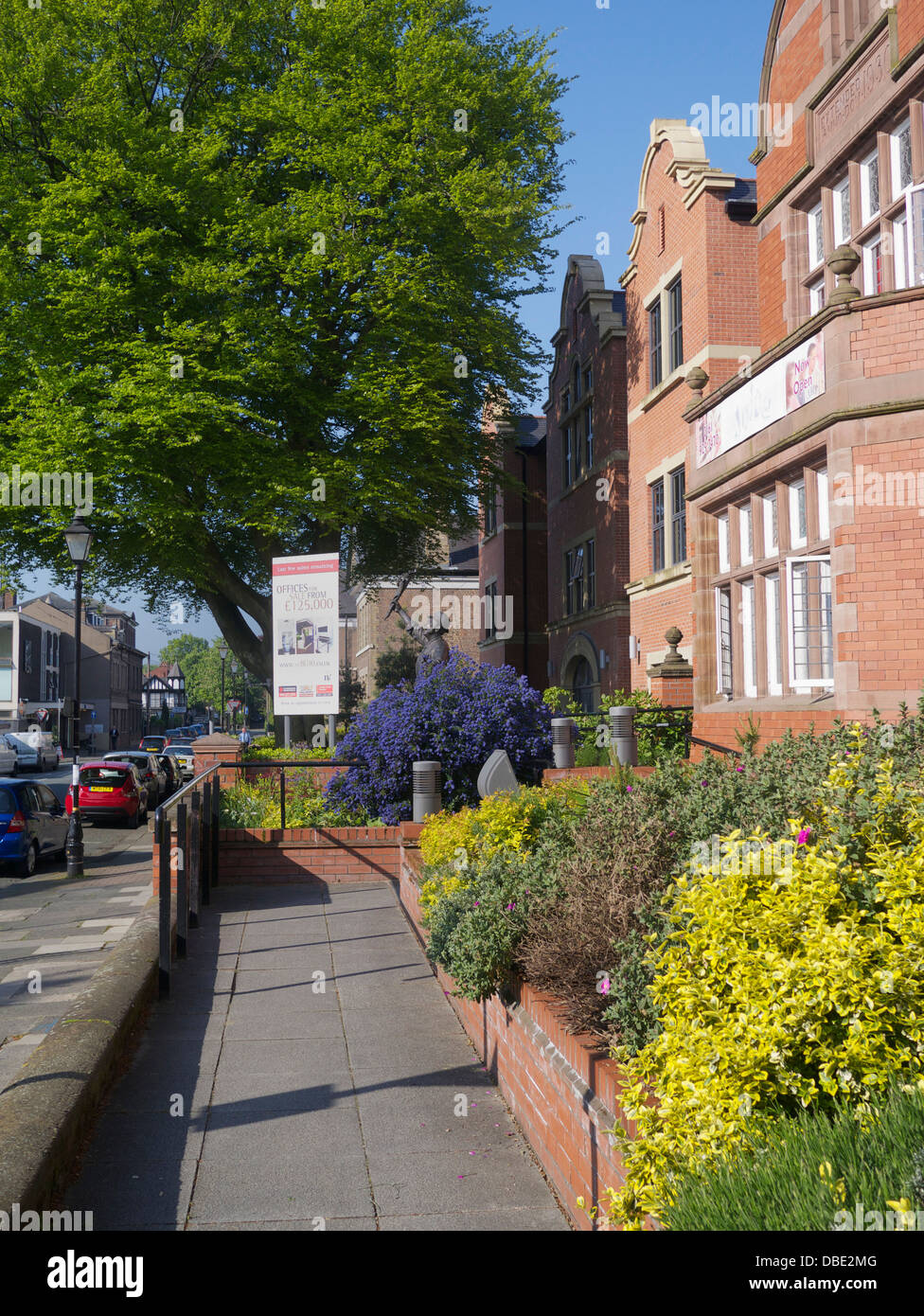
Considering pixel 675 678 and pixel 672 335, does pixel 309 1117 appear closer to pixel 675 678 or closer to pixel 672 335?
pixel 675 678

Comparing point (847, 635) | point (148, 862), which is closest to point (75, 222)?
point (148, 862)

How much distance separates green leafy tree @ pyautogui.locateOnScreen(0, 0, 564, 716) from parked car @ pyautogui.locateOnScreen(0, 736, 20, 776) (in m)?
17.6

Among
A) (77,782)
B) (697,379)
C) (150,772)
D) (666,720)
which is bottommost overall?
(150,772)

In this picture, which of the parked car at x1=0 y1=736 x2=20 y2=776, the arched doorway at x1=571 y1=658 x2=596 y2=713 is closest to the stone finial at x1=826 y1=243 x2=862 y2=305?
the arched doorway at x1=571 y1=658 x2=596 y2=713

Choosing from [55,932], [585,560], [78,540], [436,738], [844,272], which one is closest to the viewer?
[844,272]

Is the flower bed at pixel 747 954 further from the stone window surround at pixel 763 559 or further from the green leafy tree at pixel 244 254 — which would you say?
the green leafy tree at pixel 244 254

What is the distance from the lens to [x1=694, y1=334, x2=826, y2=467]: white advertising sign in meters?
10.6

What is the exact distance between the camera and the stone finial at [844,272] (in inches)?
391

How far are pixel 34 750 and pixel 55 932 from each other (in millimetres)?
36970

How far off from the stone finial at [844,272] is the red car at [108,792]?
18433 mm

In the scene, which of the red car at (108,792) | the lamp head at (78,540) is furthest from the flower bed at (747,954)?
the red car at (108,792)
